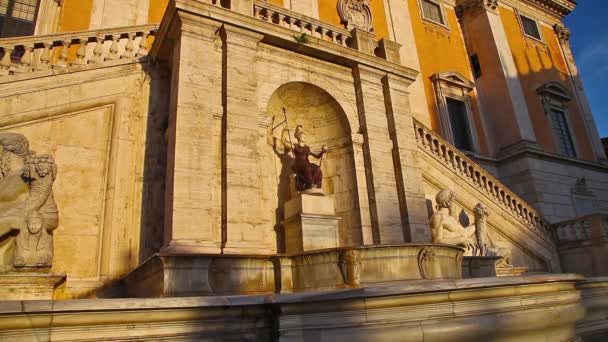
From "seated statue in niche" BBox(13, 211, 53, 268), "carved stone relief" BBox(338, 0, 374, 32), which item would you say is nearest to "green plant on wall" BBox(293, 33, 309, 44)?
"seated statue in niche" BBox(13, 211, 53, 268)

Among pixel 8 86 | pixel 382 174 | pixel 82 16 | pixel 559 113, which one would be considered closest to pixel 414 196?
pixel 382 174

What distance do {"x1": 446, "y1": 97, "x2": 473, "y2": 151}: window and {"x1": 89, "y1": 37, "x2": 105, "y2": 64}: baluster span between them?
13448 mm

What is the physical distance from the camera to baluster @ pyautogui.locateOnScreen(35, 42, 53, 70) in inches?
294

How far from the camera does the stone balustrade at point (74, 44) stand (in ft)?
23.9

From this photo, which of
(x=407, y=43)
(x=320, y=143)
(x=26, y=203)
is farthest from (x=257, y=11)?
(x=407, y=43)

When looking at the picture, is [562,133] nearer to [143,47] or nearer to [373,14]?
[373,14]

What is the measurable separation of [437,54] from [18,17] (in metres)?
14.9

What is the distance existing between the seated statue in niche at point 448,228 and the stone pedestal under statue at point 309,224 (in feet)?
8.38

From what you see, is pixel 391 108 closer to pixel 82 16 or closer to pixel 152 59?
pixel 152 59

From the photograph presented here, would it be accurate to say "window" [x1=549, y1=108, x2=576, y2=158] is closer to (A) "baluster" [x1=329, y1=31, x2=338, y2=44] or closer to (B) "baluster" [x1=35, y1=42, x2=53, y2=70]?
(A) "baluster" [x1=329, y1=31, x2=338, y2=44]

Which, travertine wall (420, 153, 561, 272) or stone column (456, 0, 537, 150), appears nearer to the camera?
travertine wall (420, 153, 561, 272)

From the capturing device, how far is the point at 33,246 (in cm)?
559

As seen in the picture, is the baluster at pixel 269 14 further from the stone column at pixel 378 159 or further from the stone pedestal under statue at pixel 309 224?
the stone pedestal under statue at pixel 309 224

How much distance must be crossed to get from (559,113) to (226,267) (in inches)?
772
